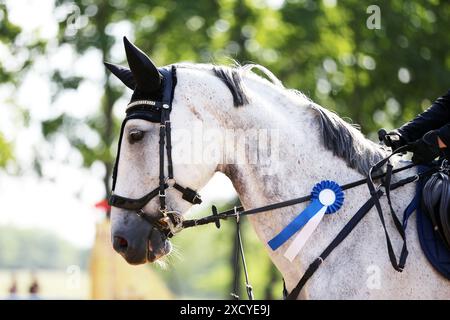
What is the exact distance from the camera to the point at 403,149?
5.26m

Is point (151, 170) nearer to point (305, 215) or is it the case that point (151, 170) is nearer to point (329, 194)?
point (305, 215)

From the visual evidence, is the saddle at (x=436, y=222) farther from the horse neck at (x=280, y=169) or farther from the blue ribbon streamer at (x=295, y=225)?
the blue ribbon streamer at (x=295, y=225)

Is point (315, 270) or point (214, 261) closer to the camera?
point (315, 270)

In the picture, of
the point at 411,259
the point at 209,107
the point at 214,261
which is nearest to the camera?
the point at 411,259

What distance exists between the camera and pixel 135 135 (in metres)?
5.11

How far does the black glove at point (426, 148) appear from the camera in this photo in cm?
503

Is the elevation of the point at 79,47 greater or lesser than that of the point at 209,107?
greater

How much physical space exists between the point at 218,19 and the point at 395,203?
70.2ft

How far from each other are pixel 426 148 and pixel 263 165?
3.64 feet

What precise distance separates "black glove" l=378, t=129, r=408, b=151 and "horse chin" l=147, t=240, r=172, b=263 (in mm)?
1739

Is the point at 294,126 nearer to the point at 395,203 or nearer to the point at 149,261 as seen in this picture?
the point at 395,203

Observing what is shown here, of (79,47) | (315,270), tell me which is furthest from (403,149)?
(79,47)

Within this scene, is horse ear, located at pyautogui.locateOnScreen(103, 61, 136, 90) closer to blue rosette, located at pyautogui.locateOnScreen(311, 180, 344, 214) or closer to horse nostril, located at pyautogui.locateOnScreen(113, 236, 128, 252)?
horse nostril, located at pyautogui.locateOnScreen(113, 236, 128, 252)

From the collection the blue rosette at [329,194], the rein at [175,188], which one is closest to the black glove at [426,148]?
the rein at [175,188]
